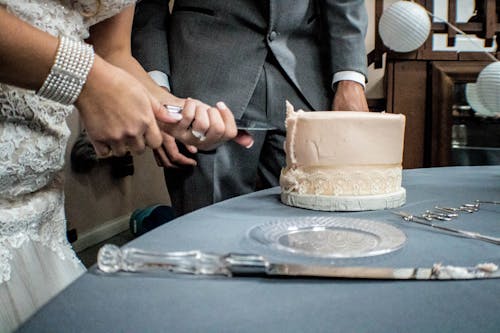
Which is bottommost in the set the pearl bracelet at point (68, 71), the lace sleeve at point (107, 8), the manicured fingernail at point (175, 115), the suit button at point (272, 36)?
the manicured fingernail at point (175, 115)

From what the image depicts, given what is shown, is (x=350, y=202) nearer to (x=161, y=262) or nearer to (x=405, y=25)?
(x=161, y=262)

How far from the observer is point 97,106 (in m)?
0.75

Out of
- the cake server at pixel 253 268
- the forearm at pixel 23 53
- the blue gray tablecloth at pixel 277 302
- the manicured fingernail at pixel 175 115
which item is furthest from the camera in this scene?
the manicured fingernail at pixel 175 115

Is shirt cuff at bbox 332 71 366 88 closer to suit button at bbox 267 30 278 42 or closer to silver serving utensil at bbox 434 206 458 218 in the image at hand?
suit button at bbox 267 30 278 42

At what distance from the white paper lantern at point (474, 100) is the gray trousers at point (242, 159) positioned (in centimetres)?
193

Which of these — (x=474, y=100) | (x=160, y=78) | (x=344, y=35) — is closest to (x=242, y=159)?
(x=160, y=78)

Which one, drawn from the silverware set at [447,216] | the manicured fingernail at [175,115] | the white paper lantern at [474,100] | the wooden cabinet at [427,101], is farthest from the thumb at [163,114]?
the white paper lantern at [474,100]

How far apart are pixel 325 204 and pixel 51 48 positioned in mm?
514

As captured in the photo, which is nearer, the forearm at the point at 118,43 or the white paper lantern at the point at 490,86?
the forearm at the point at 118,43

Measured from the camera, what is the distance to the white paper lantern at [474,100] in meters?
3.11

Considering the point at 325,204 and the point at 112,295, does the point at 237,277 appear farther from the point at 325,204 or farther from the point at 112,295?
the point at 325,204

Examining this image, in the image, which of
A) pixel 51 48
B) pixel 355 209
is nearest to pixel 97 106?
pixel 51 48

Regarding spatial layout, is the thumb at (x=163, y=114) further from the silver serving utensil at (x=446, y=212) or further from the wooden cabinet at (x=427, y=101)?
the wooden cabinet at (x=427, y=101)

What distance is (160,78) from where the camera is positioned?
4.82ft
